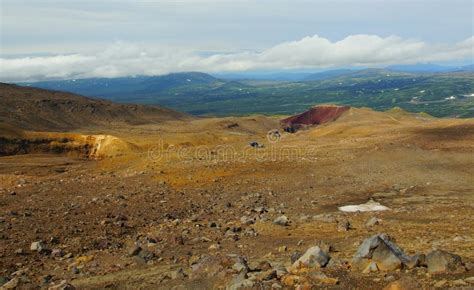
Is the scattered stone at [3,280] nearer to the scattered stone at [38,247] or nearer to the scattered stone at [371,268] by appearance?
the scattered stone at [38,247]

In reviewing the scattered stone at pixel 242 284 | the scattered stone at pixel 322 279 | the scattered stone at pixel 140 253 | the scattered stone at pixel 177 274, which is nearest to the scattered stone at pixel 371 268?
the scattered stone at pixel 322 279

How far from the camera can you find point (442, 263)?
10.5 metres

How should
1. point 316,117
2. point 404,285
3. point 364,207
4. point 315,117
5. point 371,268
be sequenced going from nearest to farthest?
point 404,285 → point 371,268 → point 364,207 → point 316,117 → point 315,117

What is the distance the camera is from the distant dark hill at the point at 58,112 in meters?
91.1

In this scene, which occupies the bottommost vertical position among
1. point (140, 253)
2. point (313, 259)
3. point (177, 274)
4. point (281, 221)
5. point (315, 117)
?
point (315, 117)

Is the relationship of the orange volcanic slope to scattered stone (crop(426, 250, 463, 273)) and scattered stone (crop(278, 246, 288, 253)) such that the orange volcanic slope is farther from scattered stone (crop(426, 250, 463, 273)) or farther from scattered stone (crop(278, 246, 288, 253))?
scattered stone (crop(426, 250, 463, 273))

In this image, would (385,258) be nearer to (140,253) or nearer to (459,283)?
(459,283)

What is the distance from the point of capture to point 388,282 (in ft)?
32.8

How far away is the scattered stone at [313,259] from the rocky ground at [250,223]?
0.03 meters

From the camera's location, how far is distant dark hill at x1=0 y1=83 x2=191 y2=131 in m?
91.1

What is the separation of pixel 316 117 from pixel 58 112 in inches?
2335

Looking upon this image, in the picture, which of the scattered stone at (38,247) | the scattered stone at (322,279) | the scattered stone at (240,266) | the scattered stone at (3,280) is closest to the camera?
the scattered stone at (322,279)

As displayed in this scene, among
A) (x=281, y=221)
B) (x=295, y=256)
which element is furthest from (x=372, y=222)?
(x=295, y=256)

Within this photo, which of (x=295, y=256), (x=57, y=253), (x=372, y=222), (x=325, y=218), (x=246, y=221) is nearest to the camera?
(x=295, y=256)
